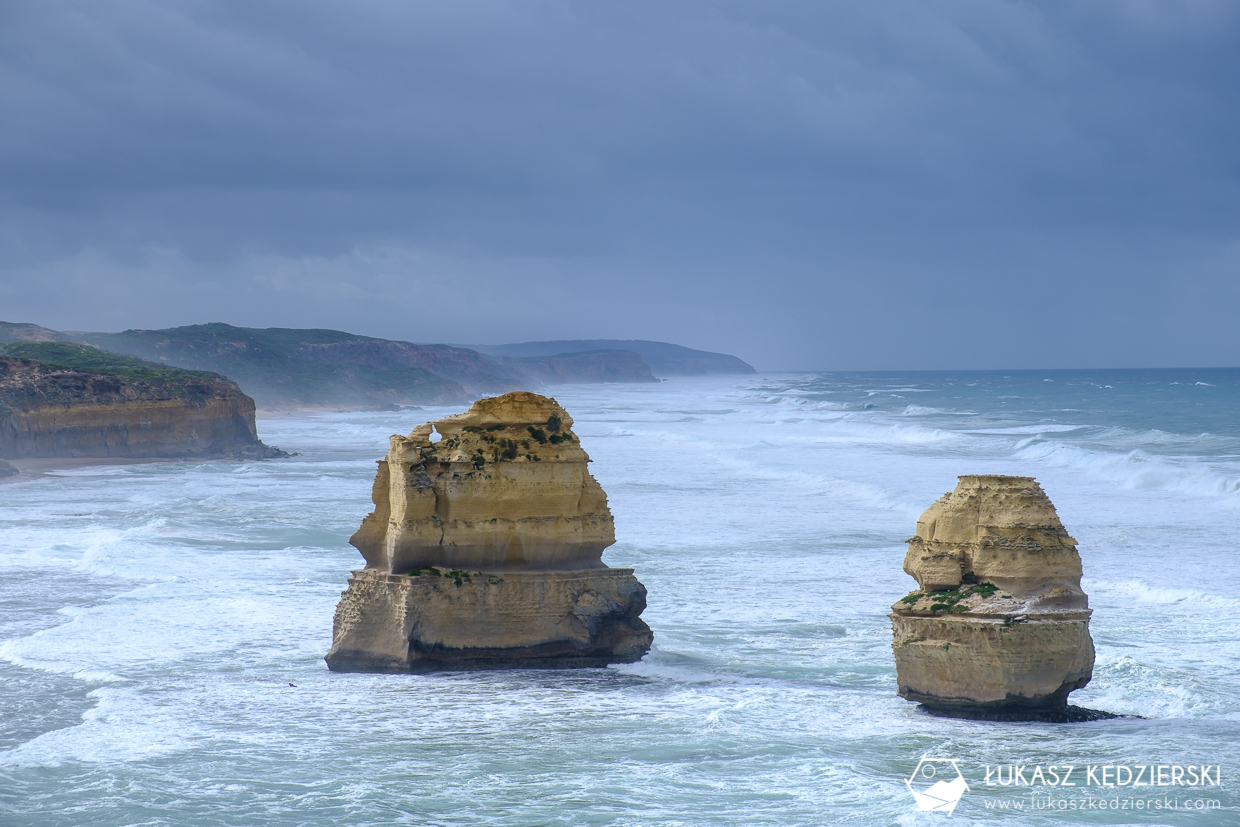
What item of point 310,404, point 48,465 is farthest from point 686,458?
point 310,404

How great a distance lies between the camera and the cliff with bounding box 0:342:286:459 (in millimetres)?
52500

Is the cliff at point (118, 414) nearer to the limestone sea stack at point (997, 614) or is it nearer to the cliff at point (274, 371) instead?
the limestone sea stack at point (997, 614)

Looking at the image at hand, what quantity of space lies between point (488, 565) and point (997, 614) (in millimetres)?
5978

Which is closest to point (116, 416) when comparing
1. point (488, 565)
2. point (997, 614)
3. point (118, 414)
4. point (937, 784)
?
point (118, 414)

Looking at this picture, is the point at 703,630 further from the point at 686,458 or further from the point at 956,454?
the point at 956,454

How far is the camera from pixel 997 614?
40.1 feet

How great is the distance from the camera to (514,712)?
1321cm

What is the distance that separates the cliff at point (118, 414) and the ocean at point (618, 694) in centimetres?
2165

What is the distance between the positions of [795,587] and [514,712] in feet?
28.1

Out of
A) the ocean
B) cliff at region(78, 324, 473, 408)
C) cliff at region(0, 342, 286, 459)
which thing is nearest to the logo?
the ocean

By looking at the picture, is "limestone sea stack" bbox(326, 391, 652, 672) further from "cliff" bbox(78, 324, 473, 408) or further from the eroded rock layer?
"cliff" bbox(78, 324, 473, 408)

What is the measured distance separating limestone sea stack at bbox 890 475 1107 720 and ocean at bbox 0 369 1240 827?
0.33 metres

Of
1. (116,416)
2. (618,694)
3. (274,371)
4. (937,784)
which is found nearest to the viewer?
(937,784)

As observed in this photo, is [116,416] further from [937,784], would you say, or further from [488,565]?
[937,784]
